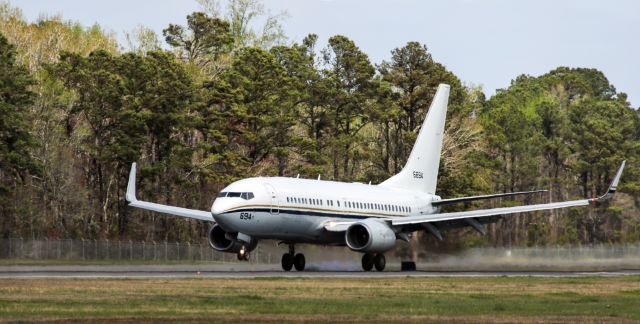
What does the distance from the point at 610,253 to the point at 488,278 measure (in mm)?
28638

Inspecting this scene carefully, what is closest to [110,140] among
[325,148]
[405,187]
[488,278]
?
[325,148]

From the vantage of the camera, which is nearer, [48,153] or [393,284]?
[393,284]


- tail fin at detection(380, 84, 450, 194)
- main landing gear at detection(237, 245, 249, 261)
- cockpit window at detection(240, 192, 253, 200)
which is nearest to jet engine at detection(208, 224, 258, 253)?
main landing gear at detection(237, 245, 249, 261)

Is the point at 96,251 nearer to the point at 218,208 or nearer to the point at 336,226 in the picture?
the point at 336,226

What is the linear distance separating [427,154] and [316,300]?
125 ft

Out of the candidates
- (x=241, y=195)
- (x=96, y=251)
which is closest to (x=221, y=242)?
(x=241, y=195)

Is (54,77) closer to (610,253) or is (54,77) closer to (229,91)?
(229,91)

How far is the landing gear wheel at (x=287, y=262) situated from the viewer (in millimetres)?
58594

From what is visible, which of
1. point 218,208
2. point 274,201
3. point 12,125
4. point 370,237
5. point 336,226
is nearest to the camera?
point 218,208

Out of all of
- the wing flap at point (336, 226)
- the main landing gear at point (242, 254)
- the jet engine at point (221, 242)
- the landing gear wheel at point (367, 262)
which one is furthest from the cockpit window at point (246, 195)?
the landing gear wheel at point (367, 262)

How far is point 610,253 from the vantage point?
75000mm

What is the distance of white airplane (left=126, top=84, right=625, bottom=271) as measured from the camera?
180 feet

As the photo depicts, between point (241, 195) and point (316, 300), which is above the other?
point (241, 195)

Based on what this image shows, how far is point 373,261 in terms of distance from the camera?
5944 centimetres
